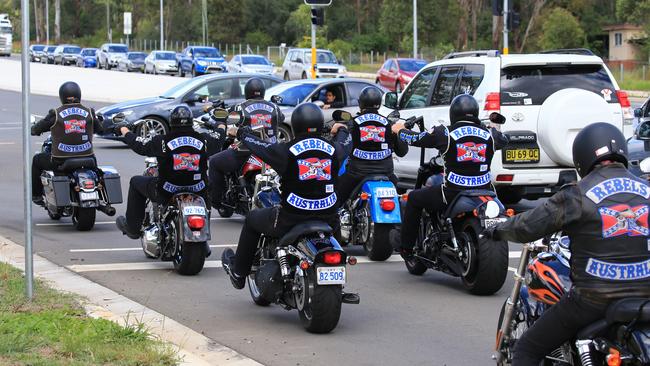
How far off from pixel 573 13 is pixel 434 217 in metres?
71.9

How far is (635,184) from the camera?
5.55m

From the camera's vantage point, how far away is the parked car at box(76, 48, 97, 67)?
74.9m

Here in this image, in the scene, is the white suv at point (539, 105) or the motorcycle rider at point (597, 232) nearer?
the motorcycle rider at point (597, 232)

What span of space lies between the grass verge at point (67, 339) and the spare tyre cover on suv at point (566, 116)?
6.89 metres

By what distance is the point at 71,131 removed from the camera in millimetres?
13312

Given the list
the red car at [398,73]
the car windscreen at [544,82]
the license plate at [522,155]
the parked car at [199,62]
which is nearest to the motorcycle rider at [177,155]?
the license plate at [522,155]

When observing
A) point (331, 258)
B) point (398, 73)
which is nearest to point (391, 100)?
point (331, 258)

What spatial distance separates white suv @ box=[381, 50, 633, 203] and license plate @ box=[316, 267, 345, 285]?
244 inches

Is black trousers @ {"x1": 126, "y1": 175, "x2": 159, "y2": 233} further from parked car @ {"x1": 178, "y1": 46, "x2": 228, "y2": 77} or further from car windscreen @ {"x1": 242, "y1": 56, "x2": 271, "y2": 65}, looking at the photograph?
car windscreen @ {"x1": 242, "y1": 56, "x2": 271, "y2": 65}

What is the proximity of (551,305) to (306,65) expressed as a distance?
44692 millimetres

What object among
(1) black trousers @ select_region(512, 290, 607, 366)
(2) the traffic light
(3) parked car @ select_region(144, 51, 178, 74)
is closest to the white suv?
(1) black trousers @ select_region(512, 290, 607, 366)

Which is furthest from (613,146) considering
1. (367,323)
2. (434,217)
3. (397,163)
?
(397,163)

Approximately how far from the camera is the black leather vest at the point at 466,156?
9.81m

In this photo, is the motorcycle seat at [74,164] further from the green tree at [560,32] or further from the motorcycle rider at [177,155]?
the green tree at [560,32]
